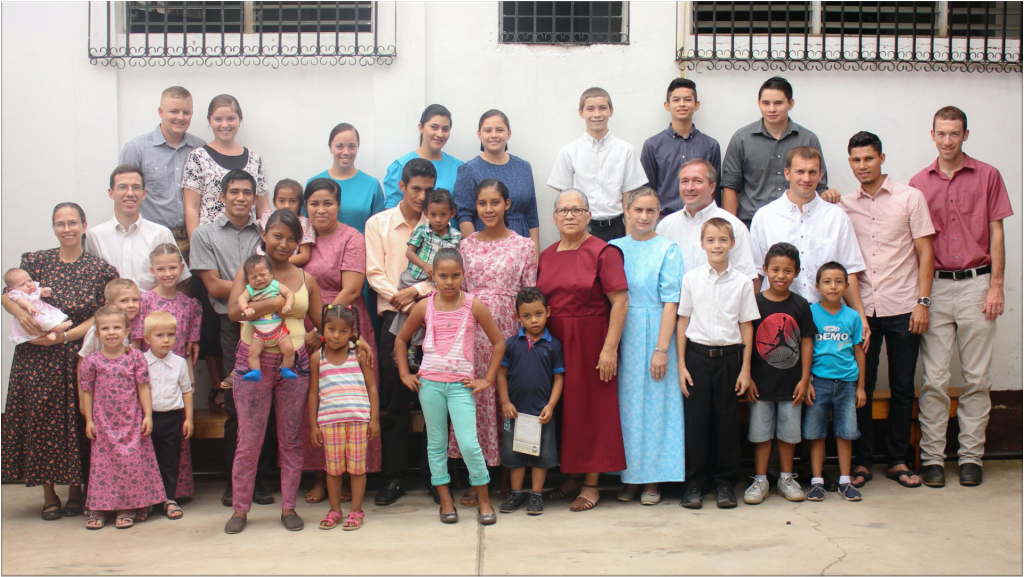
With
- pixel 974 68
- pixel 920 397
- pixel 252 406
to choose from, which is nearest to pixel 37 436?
pixel 252 406

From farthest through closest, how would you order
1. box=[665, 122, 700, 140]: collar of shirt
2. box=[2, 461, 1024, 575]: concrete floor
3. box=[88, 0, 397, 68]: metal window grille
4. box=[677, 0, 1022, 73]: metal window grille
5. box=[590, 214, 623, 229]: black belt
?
box=[677, 0, 1022, 73]: metal window grille → box=[88, 0, 397, 68]: metal window grille → box=[665, 122, 700, 140]: collar of shirt → box=[590, 214, 623, 229]: black belt → box=[2, 461, 1024, 575]: concrete floor

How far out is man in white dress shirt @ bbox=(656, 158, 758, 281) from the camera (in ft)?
16.8

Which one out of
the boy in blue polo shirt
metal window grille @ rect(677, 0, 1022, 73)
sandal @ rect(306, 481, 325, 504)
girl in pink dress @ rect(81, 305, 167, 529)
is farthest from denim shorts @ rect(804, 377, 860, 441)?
girl in pink dress @ rect(81, 305, 167, 529)

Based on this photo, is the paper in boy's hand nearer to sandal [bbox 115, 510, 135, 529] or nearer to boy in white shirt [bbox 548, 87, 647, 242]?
boy in white shirt [bbox 548, 87, 647, 242]

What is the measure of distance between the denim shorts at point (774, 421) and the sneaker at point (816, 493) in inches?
11.1

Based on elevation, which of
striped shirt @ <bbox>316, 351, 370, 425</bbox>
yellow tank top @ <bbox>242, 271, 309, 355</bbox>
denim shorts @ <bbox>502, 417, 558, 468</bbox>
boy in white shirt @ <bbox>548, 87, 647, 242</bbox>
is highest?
boy in white shirt @ <bbox>548, 87, 647, 242</bbox>

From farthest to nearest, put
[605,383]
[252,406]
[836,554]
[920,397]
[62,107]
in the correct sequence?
[62,107] → [920,397] → [605,383] → [252,406] → [836,554]

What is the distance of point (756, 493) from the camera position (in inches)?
199

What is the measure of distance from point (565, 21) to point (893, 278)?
2.92 metres

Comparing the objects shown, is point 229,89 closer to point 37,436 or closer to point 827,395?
point 37,436

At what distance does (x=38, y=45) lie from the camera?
6.23 m

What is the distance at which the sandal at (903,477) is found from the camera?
17.7 feet

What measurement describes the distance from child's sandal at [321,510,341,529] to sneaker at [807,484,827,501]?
265cm

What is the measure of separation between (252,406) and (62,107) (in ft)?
9.87
